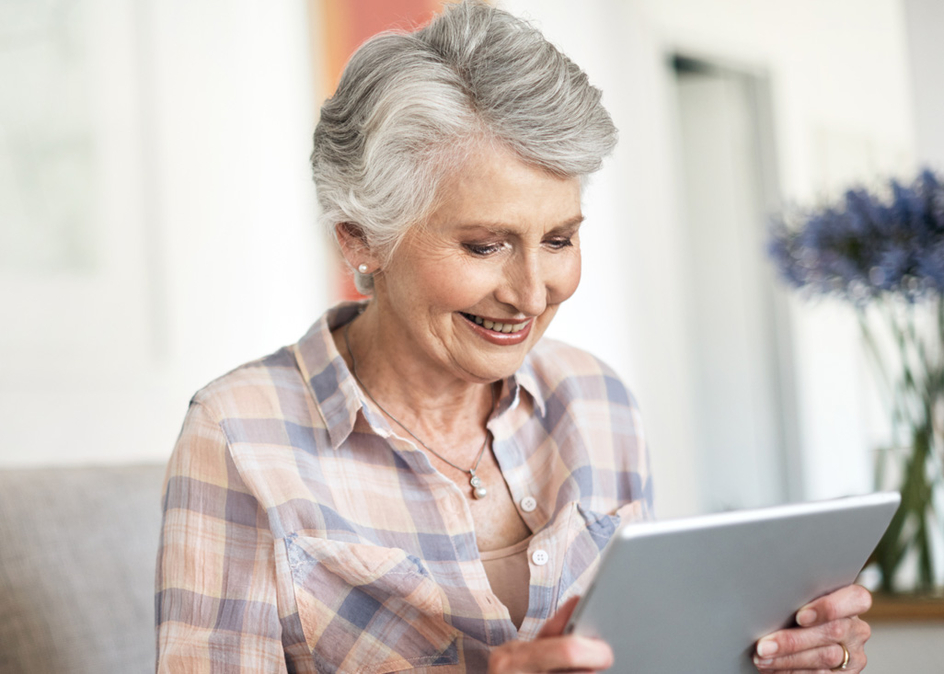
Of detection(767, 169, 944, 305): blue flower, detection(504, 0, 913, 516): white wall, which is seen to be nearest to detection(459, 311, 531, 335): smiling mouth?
detection(767, 169, 944, 305): blue flower

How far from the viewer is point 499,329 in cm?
116

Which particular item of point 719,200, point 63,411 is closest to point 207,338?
point 63,411

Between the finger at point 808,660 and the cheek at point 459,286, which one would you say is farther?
the cheek at point 459,286

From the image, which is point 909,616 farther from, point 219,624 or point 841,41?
point 841,41

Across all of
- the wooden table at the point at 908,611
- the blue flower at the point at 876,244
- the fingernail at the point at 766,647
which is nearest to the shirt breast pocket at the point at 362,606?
the fingernail at the point at 766,647

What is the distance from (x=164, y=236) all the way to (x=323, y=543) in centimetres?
110

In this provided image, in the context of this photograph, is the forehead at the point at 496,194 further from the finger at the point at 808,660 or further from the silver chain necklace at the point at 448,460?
the finger at the point at 808,660

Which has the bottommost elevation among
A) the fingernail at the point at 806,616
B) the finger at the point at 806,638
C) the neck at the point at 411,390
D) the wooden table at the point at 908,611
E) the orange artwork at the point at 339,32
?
the wooden table at the point at 908,611

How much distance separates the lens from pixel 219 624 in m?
1.06

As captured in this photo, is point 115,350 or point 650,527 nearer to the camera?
point 650,527

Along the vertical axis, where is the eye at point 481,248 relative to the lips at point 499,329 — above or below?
above

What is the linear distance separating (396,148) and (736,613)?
656 millimetres

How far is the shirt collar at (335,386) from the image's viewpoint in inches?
46.1

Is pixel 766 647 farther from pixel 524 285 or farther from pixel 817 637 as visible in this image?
pixel 524 285
